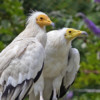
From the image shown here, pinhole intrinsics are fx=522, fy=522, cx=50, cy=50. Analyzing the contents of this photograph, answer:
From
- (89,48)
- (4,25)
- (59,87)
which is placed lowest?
(89,48)

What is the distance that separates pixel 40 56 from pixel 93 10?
5.82 metres

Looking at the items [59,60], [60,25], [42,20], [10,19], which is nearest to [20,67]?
[42,20]

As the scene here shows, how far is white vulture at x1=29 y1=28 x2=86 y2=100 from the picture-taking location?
602 centimetres

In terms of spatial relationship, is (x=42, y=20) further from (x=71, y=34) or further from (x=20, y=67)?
(x=20, y=67)

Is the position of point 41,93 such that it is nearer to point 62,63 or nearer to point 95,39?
point 62,63

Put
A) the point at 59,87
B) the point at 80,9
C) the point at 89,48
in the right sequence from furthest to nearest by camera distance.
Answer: the point at 80,9, the point at 89,48, the point at 59,87

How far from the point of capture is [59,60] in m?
6.10

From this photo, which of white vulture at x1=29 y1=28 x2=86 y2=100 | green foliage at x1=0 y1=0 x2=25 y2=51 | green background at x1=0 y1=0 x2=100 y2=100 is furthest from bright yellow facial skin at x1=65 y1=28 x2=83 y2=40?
green foliage at x1=0 y1=0 x2=25 y2=51

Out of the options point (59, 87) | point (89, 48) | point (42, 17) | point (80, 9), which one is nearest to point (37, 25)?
point (42, 17)

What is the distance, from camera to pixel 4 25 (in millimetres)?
7090

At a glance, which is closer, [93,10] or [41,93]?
[41,93]

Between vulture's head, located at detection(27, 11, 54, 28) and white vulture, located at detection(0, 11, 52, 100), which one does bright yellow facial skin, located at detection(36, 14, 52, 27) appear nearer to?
vulture's head, located at detection(27, 11, 54, 28)

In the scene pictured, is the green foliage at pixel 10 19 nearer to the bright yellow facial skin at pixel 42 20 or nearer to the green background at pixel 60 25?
the green background at pixel 60 25

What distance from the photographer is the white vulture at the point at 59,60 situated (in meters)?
6.02
